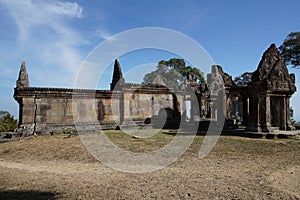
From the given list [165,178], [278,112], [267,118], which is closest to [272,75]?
[267,118]

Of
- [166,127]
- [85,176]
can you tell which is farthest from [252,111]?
[85,176]

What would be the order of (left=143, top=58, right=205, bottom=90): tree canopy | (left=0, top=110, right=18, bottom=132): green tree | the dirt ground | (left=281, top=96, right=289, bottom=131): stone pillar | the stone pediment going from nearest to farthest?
the dirt ground, the stone pediment, (left=281, top=96, right=289, bottom=131): stone pillar, (left=0, top=110, right=18, bottom=132): green tree, (left=143, top=58, right=205, bottom=90): tree canopy

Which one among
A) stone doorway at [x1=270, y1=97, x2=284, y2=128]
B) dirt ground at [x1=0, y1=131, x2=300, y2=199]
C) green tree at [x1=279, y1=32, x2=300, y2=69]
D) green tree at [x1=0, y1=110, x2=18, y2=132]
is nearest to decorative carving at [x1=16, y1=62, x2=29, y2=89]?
green tree at [x1=0, y1=110, x2=18, y2=132]

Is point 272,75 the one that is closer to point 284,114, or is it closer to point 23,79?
point 284,114

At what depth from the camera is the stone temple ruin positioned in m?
14.0

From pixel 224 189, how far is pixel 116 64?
1816 centimetres

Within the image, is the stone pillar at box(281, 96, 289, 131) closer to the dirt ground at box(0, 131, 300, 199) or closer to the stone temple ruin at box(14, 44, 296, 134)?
the stone temple ruin at box(14, 44, 296, 134)

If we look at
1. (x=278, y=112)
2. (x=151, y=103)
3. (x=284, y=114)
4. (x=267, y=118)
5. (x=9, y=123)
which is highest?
(x=151, y=103)

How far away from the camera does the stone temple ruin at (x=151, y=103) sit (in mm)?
13977

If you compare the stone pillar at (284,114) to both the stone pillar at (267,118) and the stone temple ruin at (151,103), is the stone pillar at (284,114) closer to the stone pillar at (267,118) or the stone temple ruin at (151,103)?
the stone temple ruin at (151,103)

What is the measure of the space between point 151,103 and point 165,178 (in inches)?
610

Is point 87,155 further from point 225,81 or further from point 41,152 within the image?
point 225,81

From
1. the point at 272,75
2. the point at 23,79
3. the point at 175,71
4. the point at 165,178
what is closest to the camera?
the point at 165,178

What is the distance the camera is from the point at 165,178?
5348 mm
